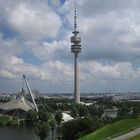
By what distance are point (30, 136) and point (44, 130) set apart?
8864mm

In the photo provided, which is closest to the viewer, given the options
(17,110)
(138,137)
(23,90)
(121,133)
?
(138,137)

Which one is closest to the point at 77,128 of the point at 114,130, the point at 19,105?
the point at 114,130

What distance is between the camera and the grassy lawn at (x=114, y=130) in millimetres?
28534

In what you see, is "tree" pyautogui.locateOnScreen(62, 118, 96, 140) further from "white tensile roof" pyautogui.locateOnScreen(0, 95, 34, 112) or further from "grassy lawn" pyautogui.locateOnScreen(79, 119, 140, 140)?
"white tensile roof" pyautogui.locateOnScreen(0, 95, 34, 112)

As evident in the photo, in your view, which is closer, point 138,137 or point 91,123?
point 138,137

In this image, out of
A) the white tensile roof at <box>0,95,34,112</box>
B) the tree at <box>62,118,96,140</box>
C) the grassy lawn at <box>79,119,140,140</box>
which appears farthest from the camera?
the white tensile roof at <box>0,95,34,112</box>

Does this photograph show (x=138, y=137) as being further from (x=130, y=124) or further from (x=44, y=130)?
(x=44, y=130)

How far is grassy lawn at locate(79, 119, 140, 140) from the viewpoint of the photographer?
28534 mm

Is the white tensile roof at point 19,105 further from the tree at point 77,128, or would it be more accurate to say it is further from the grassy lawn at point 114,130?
the grassy lawn at point 114,130

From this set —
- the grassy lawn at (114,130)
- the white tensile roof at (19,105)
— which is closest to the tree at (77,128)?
the grassy lawn at (114,130)

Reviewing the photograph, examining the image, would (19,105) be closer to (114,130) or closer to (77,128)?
(77,128)

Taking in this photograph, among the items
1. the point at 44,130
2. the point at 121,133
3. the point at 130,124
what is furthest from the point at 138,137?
the point at 44,130

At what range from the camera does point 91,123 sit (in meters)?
37.9

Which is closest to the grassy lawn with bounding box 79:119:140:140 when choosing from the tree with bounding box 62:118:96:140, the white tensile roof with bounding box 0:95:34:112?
the tree with bounding box 62:118:96:140
